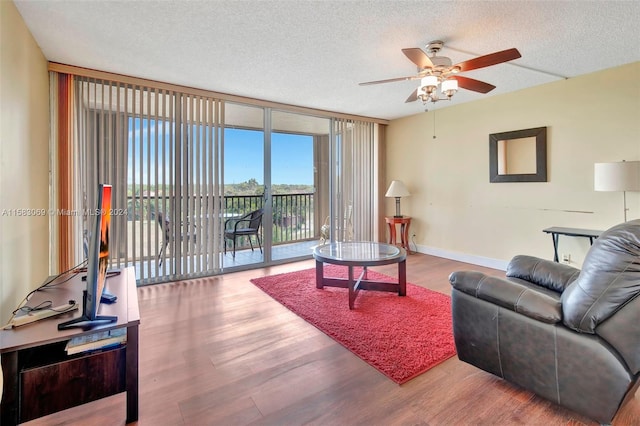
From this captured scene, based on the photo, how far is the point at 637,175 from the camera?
2822 mm

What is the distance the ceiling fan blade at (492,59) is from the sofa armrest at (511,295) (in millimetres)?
1502

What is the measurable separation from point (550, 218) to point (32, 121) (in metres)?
5.32

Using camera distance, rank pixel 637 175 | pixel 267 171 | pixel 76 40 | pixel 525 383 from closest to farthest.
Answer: pixel 525 383 < pixel 76 40 < pixel 637 175 < pixel 267 171

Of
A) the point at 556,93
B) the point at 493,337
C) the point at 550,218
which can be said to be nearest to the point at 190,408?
the point at 493,337

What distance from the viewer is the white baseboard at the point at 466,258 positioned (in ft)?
14.2

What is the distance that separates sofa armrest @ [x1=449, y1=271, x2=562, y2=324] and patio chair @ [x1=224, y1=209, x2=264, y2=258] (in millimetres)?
3354

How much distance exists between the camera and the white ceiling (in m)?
2.14

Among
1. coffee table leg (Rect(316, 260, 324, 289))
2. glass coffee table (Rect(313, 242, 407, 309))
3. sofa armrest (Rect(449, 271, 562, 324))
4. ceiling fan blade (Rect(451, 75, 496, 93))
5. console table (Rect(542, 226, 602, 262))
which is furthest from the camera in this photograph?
coffee table leg (Rect(316, 260, 324, 289))

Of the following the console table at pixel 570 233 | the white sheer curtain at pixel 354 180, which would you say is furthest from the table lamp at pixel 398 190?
the console table at pixel 570 233

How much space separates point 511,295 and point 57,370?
2.22 metres

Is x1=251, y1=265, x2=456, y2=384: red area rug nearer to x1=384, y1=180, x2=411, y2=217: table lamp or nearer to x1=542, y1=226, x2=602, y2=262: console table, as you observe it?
x1=542, y1=226, x2=602, y2=262: console table

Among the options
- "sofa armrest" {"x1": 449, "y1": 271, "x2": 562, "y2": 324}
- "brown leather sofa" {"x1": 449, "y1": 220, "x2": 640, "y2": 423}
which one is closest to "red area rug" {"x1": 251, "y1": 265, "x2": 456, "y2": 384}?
"brown leather sofa" {"x1": 449, "y1": 220, "x2": 640, "y2": 423}

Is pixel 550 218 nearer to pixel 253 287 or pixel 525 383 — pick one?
pixel 525 383

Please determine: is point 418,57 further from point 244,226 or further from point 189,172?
point 244,226
